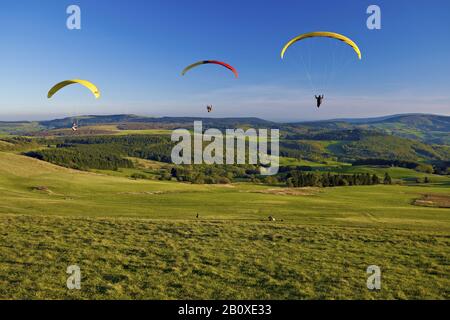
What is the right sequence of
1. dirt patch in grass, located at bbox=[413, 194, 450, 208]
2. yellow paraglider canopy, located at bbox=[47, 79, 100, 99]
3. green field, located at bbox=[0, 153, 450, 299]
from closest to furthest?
green field, located at bbox=[0, 153, 450, 299] < yellow paraglider canopy, located at bbox=[47, 79, 100, 99] < dirt patch in grass, located at bbox=[413, 194, 450, 208]

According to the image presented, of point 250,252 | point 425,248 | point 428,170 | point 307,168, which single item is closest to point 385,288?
point 250,252

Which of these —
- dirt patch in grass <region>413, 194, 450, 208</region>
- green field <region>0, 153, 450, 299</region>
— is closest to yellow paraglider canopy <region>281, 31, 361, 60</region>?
green field <region>0, 153, 450, 299</region>

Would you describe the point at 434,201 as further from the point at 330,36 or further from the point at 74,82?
the point at 74,82

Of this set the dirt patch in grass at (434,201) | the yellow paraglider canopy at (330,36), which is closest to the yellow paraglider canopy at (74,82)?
the yellow paraglider canopy at (330,36)

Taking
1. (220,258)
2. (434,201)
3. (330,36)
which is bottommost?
(434,201)

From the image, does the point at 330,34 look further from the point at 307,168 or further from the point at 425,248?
the point at 307,168

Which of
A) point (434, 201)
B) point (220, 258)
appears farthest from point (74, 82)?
point (434, 201)

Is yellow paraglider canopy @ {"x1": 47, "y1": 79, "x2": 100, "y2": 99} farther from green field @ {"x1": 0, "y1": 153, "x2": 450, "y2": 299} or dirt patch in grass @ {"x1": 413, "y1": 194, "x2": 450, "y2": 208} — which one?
dirt patch in grass @ {"x1": 413, "y1": 194, "x2": 450, "y2": 208}

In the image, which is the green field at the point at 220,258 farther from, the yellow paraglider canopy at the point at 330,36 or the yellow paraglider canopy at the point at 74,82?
the yellow paraglider canopy at the point at 330,36

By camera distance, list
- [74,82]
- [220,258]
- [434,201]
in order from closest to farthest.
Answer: [220,258]
[74,82]
[434,201]
